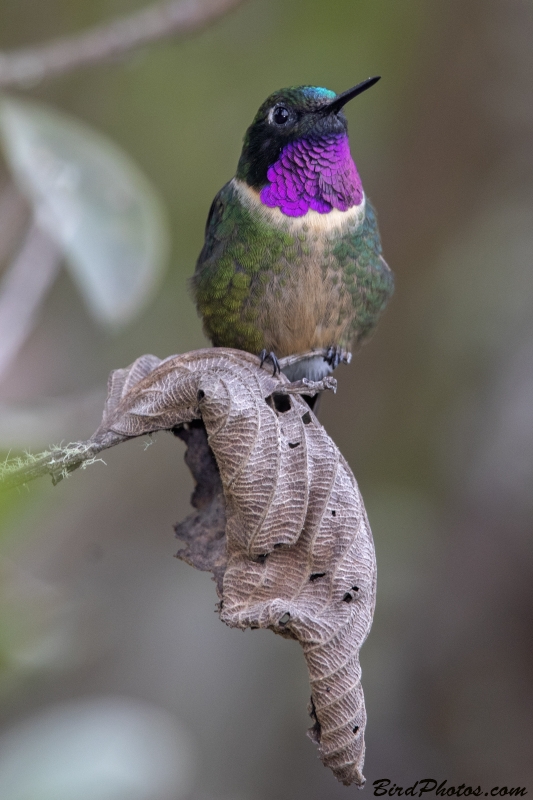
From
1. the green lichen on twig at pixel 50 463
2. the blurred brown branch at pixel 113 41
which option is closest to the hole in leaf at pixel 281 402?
the green lichen on twig at pixel 50 463

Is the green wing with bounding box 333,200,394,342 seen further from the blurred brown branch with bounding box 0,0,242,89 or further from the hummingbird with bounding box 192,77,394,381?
the blurred brown branch with bounding box 0,0,242,89

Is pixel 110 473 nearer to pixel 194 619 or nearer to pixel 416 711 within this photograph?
pixel 194 619

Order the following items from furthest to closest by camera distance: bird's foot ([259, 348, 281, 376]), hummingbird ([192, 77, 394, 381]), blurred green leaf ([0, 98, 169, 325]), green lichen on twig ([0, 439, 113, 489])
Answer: blurred green leaf ([0, 98, 169, 325]) → hummingbird ([192, 77, 394, 381]) → bird's foot ([259, 348, 281, 376]) → green lichen on twig ([0, 439, 113, 489])

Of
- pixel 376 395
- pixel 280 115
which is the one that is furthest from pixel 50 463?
pixel 376 395

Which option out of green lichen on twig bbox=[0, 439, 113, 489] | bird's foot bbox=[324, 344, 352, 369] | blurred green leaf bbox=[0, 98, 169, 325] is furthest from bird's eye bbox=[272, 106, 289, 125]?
green lichen on twig bbox=[0, 439, 113, 489]

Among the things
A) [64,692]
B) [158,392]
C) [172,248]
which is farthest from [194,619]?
[158,392]

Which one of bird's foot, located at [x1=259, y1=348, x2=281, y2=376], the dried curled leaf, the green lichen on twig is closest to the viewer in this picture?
the green lichen on twig
